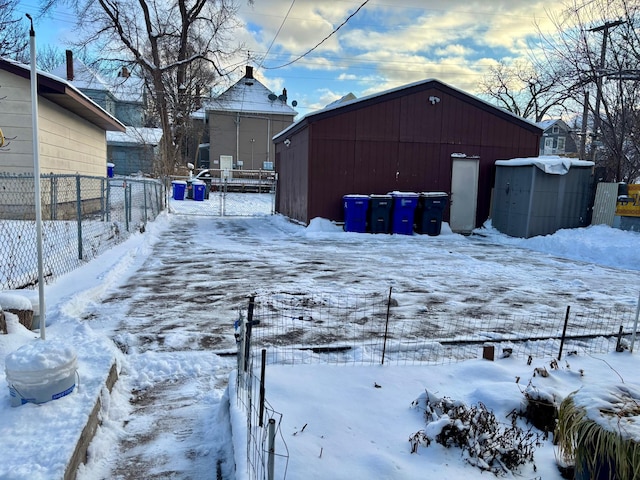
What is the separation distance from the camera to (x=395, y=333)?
493cm

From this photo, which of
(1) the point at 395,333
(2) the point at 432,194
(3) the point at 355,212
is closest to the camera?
(1) the point at 395,333

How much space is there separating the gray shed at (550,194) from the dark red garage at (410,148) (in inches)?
70.9

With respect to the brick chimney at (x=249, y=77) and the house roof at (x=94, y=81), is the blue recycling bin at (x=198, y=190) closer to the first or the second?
the house roof at (x=94, y=81)

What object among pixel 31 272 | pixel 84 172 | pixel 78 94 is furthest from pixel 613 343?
pixel 84 172

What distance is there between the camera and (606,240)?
11.2 meters

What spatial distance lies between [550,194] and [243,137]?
28.7 m

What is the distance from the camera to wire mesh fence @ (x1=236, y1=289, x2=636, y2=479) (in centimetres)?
406

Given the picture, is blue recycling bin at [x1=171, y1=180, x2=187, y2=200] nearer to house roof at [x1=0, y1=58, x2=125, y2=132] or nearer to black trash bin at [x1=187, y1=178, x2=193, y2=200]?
black trash bin at [x1=187, y1=178, x2=193, y2=200]

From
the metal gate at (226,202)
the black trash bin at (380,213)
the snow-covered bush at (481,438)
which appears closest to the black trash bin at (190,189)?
the metal gate at (226,202)

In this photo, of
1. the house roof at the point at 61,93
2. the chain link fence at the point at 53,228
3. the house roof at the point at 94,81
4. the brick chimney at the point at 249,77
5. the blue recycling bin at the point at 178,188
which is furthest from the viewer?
the brick chimney at the point at 249,77

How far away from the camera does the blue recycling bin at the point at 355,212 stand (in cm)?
1319

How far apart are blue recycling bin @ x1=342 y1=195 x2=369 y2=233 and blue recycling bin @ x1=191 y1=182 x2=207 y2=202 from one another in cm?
1316

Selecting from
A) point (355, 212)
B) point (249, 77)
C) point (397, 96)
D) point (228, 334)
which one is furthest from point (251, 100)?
point (228, 334)

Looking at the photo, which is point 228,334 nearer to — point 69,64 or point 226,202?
point 226,202
